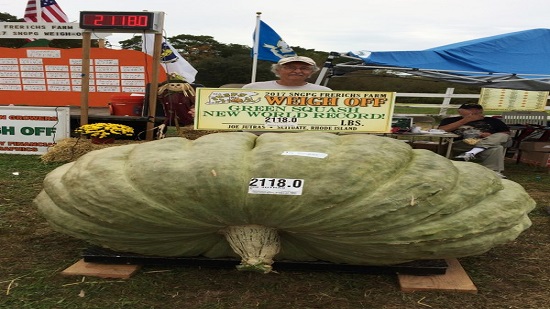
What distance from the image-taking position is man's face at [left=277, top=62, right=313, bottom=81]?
4097mm

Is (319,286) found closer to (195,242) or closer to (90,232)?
(195,242)

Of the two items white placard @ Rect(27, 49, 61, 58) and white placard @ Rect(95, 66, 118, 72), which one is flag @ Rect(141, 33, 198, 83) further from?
white placard @ Rect(27, 49, 61, 58)

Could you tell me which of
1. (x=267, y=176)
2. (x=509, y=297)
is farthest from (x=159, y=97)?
(x=509, y=297)

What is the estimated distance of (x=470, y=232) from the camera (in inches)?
88.9

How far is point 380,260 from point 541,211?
2654 millimetres

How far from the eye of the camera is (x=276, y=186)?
6.93 ft

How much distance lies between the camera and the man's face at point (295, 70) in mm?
4097

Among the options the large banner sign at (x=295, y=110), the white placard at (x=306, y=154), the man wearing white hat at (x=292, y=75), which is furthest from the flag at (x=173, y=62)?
the white placard at (x=306, y=154)

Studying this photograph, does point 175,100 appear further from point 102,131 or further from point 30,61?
point 30,61

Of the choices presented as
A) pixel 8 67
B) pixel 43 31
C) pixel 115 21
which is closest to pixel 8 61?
pixel 8 67

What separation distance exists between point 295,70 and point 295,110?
0.98 metres

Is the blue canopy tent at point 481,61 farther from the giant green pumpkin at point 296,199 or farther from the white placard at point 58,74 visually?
the white placard at point 58,74

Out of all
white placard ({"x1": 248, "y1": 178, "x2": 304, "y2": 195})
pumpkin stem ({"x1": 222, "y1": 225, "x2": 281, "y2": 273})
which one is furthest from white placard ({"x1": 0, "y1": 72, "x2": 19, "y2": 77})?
→ white placard ({"x1": 248, "y1": 178, "x2": 304, "y2": 195})

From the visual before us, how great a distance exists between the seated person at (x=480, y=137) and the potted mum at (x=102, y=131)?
5109 mm
